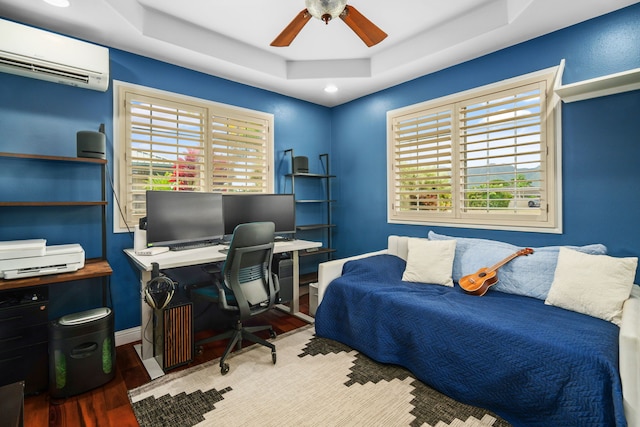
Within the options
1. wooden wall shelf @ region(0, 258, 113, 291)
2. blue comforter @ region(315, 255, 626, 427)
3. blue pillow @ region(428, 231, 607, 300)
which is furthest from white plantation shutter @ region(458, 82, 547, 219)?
wooden wall shelf @ region(0, 258, 113, 291)

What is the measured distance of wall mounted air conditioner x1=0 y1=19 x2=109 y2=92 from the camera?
215cm

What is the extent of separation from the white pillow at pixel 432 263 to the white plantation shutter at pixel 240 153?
6.28 ft

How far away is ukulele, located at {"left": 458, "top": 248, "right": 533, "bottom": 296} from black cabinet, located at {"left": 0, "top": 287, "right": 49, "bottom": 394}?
2.94 m

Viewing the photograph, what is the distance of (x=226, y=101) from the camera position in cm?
347

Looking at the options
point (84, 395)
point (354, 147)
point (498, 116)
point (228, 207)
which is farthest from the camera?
point (354, 147)

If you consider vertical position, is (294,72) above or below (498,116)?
above

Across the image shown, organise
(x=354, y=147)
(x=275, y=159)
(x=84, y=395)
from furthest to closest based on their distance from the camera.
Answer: (x=354, y=147), (x=275, y=159), (x=84, y=395)

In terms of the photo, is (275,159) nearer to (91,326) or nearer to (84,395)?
(91,326)

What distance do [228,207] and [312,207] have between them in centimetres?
137

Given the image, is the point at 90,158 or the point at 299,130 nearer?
the point at 90,158

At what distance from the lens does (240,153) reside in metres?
3.57

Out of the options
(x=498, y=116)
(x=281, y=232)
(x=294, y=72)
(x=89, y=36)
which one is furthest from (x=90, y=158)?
(x=498, y=116)

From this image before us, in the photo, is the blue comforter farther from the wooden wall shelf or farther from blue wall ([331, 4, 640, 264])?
the wooden wall shelf

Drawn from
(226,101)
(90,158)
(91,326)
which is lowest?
(91,326)
